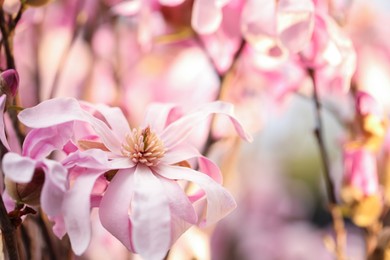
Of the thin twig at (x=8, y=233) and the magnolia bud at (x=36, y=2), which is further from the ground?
the magnolia bud at (x=36, y=2)

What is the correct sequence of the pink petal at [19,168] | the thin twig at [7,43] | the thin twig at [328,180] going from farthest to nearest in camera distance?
the thin twig at [328,180], the thin twig at [7,43], the pink petal at [19,168]

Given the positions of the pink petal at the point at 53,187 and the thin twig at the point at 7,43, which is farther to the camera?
the thin twig at the point at 7,43

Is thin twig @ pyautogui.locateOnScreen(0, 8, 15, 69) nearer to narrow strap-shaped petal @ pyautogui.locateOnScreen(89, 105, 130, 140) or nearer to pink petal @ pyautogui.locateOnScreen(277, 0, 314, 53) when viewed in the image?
narrow strap-shaped petal @ pyautogui.locateOnScreen(89, 105, 130, 140)

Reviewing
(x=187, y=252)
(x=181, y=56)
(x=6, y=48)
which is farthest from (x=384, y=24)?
(x=6, y=48)

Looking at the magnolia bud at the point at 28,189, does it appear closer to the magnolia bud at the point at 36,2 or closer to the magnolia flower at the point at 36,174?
the magnolia flower at the point at 36,174

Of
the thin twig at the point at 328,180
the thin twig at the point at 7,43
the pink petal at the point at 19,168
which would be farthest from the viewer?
the thin twig at the point at 328,180

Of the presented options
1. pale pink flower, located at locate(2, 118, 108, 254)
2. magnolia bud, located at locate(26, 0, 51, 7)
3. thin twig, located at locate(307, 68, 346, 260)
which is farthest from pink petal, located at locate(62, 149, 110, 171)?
thin twig, located at locate(307, 68, 346, 260)

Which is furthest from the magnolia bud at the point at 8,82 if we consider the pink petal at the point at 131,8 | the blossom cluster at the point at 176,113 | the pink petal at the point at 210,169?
the pink petal at the point at 131,8
